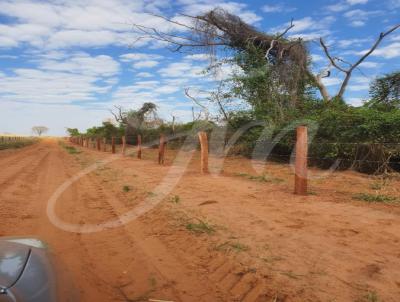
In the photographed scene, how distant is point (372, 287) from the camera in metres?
3.83

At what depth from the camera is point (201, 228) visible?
6.01m

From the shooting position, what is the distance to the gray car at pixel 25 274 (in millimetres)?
1746

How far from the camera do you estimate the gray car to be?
175cm

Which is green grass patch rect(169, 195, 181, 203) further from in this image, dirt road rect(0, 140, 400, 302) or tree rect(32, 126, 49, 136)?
tree rect(32, 126, 49, 136)

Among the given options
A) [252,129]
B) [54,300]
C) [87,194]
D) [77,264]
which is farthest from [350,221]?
[252,129]

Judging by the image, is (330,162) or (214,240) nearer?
(214,240)

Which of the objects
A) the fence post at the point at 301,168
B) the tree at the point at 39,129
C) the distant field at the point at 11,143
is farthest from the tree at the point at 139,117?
the tree at the point at 39,129

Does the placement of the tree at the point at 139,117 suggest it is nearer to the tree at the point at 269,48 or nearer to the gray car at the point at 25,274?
the tree at the point at 269,48

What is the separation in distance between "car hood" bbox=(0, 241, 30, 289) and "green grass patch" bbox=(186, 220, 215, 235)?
3719mm

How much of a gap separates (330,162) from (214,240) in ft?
29.2

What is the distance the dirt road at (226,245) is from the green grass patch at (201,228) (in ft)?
0.06

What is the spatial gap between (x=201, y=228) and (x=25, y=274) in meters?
4.22

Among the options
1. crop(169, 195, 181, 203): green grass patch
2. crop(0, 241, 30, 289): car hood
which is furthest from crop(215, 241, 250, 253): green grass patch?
crop(0, 241, 30, 289): car hood

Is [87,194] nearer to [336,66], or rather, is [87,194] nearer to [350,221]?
[350,221]
